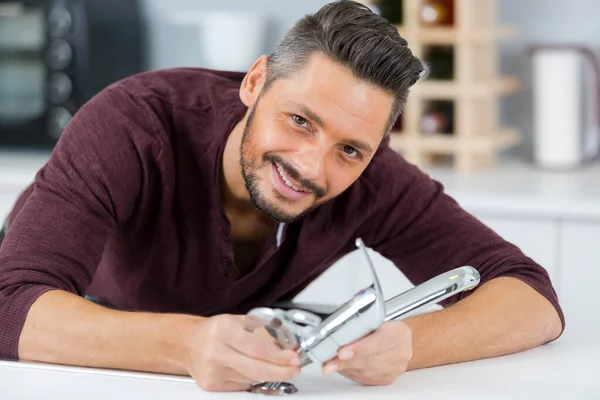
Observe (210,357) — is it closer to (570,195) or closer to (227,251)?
(227,251)

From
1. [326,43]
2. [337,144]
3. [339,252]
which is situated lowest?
[339,252]

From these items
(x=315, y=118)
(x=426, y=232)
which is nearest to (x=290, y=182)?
(x=315, y=118)

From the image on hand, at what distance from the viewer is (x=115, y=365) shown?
1256mm

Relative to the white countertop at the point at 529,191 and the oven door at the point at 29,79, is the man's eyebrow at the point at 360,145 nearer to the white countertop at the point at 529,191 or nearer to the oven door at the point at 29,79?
the white countertop at the point at 529,191

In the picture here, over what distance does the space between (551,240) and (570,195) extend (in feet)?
0.39

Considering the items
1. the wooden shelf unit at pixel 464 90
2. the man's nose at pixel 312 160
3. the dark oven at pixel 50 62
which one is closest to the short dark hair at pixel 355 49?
the man's nose at pixel 312 160

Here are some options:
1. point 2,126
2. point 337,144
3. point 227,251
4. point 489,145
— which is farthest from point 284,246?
point 2,126

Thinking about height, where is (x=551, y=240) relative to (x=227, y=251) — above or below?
below

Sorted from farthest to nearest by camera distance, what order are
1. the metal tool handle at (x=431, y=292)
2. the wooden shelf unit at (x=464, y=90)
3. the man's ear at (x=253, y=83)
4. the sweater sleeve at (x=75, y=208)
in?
the wooden shelf unit at (x=464, y=90) < the man's ear at (x=253, y=83) < the sweater sleeve at (x=75, y=208) < the metal tool handle at (x=431, y=292)

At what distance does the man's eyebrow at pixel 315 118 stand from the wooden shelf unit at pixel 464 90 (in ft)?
4.61

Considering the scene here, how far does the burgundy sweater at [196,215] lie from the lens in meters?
1.53

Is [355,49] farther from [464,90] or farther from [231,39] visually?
[231,39]

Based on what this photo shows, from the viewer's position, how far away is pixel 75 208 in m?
1.46

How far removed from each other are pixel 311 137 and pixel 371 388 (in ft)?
1.25
